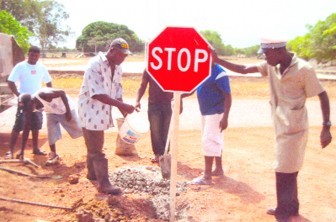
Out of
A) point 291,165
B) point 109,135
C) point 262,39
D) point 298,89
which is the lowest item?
point 109,135

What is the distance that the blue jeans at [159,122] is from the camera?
22.1 feet

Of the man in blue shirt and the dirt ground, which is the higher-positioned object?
the man in blue shirt

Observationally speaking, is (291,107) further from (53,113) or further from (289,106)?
(53,113)

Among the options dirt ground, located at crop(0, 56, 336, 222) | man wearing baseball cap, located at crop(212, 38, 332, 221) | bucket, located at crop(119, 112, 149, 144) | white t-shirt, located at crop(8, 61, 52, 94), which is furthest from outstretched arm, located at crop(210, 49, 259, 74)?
white t-shirt, located at crop(8, 61, 52, 94)

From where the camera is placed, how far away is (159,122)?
6.78m

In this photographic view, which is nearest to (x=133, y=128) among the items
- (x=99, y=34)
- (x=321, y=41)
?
(x=321, y=41)

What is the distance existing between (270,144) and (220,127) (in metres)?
3.13

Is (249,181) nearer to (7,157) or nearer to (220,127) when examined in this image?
(220,127)

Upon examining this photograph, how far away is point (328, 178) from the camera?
20.1 ft

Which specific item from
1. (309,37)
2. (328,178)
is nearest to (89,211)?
(328,178)

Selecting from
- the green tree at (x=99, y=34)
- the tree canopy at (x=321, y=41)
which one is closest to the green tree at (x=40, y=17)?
the green tree at (x=99, y=34)

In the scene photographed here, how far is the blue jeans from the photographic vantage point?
265 inches

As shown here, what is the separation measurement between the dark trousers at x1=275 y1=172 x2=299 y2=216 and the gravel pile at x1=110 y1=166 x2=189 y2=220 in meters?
1.02

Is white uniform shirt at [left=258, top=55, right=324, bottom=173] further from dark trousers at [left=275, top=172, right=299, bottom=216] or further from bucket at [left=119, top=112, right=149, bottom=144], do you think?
bucket at [left=119, top=112, right=149, bottom=144]
